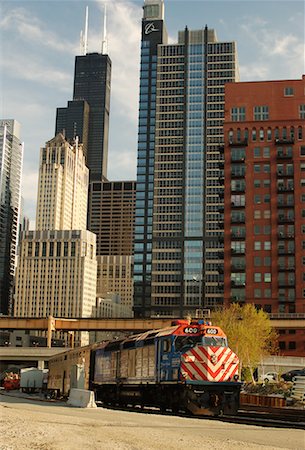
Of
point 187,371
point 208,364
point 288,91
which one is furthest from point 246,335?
point 288,91

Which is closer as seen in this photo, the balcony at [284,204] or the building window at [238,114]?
the balcony at [284,204]

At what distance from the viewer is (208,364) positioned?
3177cm

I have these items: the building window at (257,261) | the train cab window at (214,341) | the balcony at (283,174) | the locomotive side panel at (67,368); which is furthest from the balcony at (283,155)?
the train cab window at (214,341)

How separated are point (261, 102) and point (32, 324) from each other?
67.9m

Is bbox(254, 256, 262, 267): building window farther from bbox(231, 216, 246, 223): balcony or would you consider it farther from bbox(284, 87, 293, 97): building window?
bbox(284, 87, 293, 97): building window

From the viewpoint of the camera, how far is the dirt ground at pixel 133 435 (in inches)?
673

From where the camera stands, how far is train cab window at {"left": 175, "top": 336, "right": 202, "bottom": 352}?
32344 millimetres

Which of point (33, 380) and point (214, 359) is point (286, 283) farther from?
point (214, 359)

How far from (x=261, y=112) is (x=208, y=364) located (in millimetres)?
106949

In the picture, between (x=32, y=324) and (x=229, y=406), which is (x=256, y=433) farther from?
(x=32, y=324)

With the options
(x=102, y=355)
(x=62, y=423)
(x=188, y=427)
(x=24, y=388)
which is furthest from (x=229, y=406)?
(x=24, y=388)

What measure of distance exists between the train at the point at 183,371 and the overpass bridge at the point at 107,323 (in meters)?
78.1

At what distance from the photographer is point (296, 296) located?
123750 millimetres

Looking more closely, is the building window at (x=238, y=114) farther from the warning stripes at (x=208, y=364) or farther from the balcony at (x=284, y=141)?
the warning stripes at (x=208, y=364)
